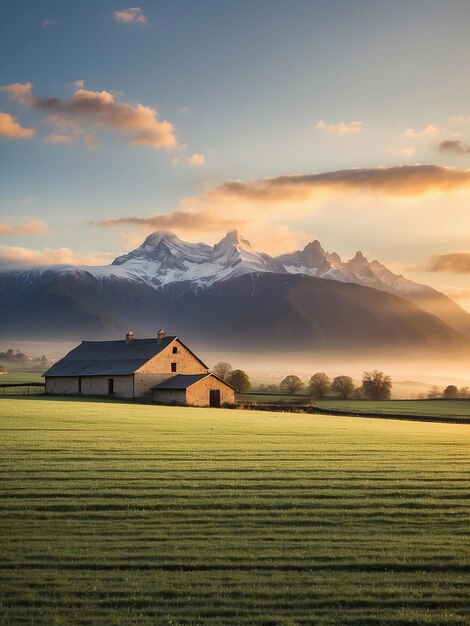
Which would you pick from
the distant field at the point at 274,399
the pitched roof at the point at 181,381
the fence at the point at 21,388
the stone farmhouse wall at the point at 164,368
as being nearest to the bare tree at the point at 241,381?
the distant field at the point at 274,399

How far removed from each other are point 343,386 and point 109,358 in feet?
174

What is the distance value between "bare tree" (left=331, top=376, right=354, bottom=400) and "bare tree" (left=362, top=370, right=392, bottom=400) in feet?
11.2

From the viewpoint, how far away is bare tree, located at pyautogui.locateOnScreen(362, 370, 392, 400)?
425ft

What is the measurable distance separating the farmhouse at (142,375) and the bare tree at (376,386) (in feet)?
150

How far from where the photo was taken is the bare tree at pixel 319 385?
131 metres

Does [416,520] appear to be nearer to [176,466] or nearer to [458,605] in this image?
[458,605]

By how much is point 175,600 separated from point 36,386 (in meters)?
100

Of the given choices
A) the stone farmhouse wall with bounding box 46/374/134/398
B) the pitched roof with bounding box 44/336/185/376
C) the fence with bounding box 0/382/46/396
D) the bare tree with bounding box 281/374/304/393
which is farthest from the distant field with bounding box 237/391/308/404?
the fence with bounding box 0/382/46/396

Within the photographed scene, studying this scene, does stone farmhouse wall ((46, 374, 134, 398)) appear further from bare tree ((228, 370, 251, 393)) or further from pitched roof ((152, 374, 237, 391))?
bare tree ((228, 370, 251, 393))

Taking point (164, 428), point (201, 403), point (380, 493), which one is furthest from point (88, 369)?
point (380, 493)

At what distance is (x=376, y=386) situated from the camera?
5128 inches

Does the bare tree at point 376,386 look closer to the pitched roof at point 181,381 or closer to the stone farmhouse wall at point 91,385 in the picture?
the pitched roof at point 181,381

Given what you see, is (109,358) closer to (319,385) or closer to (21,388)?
(21,388)

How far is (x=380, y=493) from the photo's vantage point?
21969 millimetres
